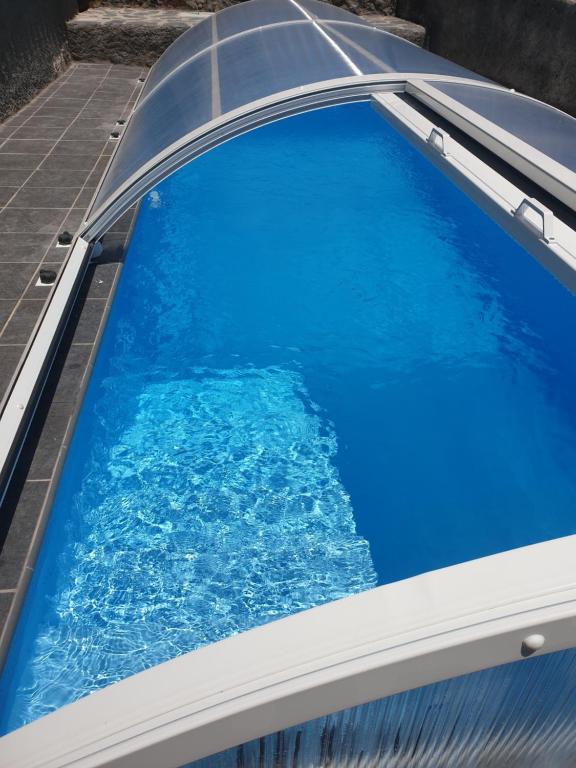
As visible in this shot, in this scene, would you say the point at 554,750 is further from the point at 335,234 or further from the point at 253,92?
the point at 335,234

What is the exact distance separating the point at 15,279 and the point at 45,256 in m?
0.39

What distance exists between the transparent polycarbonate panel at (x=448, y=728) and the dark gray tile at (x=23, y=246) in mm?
4414

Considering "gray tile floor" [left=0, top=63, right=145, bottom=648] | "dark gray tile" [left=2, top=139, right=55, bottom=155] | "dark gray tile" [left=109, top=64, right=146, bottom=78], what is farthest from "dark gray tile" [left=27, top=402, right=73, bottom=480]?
"dark gray tile" [left=109, top=64, right=146, bottom=78]

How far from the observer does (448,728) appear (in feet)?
4.26

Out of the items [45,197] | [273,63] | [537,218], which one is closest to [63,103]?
[45,197]

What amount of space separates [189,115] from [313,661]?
13.0 ft

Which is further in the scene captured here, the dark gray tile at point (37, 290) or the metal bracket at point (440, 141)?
the dark gray tile at point (37, 290)

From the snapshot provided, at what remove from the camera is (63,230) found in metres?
5.24

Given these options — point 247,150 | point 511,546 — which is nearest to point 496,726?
point 511,546

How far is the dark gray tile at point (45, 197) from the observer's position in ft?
18.5

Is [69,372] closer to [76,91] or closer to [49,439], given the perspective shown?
[49,439]

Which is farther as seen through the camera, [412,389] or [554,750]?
[412,389]

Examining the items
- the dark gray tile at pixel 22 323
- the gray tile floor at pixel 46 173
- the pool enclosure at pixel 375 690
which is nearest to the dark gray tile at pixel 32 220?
the gray tile floor at pixel 46 173

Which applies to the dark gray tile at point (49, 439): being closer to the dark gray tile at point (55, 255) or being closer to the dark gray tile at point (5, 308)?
the dark gray tile at point (5, 308)
